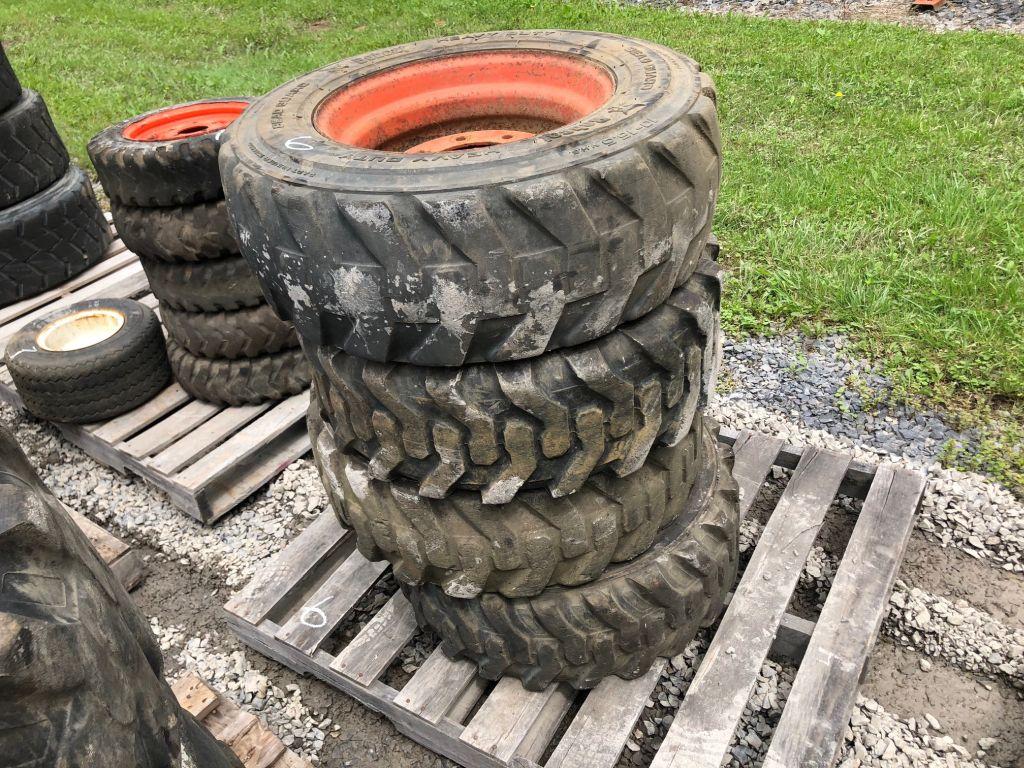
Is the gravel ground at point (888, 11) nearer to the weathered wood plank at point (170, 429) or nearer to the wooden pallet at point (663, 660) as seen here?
the wooden pallet at point (663, 660)

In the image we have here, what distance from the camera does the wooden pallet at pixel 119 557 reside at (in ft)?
8.88

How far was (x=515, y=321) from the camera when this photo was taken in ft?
4.75

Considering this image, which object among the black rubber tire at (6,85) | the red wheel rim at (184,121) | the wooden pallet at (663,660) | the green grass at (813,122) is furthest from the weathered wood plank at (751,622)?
the black rubber tire at (6,85)

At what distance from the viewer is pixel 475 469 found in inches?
65.7

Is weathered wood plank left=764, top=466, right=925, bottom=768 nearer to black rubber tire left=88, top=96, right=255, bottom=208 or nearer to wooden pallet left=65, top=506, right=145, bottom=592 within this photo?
wooden pallet left=65, top=506, right=145, bottom=592

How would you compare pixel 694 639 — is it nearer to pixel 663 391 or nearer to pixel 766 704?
pixel 766 704

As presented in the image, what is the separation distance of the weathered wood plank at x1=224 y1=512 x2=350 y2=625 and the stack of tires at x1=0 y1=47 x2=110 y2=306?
2.54 metres

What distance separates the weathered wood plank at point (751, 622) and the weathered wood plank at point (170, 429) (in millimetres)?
2343

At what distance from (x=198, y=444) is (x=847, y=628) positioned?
255cm

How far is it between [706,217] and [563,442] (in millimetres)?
586

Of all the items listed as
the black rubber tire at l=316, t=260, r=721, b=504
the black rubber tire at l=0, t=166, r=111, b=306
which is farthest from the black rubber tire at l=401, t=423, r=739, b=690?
the black rubber tire at l=0, t=166, r=111, b=306

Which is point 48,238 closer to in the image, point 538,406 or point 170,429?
point 170,429

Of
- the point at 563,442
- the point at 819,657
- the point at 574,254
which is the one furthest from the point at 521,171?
the point at 819,657

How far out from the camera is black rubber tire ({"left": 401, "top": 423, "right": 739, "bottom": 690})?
6.36 ft
